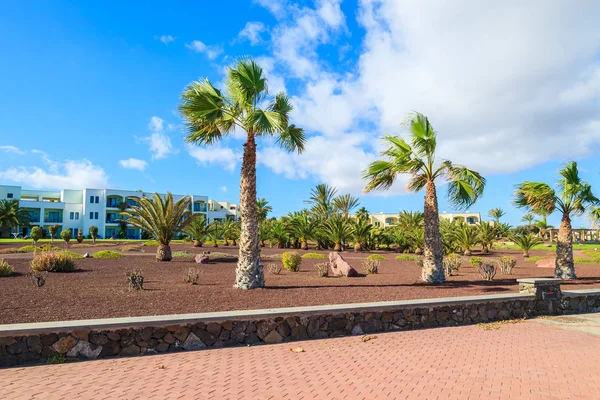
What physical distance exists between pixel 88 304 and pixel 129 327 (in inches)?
117

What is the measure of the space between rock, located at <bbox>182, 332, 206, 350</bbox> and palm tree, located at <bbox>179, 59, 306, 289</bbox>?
460 centimetres

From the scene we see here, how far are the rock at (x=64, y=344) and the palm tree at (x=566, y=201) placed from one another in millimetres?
16389

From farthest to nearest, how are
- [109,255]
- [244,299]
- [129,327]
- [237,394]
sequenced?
1. [109,255]
2. [244,299]
3. [129,327]
4. [237,394]

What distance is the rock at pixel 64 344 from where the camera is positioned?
6.59 metres

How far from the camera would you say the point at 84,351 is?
22.1ft

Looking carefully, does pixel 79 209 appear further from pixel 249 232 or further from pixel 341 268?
pixel 249 232

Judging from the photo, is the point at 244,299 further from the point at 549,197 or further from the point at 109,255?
the point at 109,255

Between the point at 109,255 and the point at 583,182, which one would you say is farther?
the point at 109,255

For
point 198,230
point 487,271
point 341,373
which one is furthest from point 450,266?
point 198,230

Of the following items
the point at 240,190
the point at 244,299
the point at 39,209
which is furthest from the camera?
the point at 39,209

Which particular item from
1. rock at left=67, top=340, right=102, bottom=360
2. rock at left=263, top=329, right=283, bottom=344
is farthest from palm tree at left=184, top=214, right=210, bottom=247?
rock at left=67, top=340, right=102, bottom=360

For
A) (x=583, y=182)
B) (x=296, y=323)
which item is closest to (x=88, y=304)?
(x=296, y=323)

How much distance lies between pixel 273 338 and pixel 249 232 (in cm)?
491

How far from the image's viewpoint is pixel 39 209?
2776 inches
